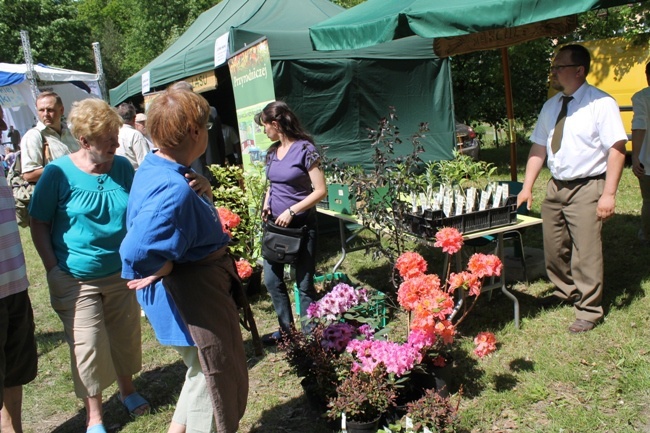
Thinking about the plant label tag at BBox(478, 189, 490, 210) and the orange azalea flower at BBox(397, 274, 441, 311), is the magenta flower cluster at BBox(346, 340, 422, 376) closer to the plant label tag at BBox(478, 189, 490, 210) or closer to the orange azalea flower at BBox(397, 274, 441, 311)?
the orange azalea flower at BBox(397, 274, 441, 311)

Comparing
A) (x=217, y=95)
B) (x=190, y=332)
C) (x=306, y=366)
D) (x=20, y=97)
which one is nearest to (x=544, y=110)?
(x=306, y=366)

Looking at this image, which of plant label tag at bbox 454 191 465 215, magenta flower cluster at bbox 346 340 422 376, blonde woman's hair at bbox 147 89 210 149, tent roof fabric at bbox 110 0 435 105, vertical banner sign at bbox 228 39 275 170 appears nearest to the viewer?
blonde woman's hair at bbox 147 89 210 149

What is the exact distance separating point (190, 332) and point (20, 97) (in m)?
16.6

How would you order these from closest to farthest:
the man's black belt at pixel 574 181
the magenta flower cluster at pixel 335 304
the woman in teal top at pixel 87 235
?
1. the woman in teal top at pixel 87 235
2. the magenta flower cluster at pixel 335 304
3. the man's black belt at pixel 574 181

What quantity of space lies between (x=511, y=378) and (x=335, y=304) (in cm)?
114

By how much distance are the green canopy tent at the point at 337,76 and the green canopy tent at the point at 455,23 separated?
1.72 metres

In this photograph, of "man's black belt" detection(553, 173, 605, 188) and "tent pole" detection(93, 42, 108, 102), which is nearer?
"man's black belt" detection(553, 173, 605, 188)

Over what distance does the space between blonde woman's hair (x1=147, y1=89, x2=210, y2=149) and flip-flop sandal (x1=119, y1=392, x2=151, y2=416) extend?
1.97 metres

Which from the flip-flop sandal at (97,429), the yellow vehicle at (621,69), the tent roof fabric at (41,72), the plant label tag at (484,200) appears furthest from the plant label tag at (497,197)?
the tent roof fabric at (41,72)

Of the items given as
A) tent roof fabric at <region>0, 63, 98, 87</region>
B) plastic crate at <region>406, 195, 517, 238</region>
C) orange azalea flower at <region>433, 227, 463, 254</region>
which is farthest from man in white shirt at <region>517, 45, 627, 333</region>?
tent roof fabric at <region>0, 63, 98, 87</region>

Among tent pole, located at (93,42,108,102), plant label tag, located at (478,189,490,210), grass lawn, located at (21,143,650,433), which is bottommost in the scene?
grass lawn, located at (21,143,650,433)

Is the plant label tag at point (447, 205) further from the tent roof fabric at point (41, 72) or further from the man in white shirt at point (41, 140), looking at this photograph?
the tent roof fabric at point (41, 72)

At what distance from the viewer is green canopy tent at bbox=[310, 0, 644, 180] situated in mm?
3256

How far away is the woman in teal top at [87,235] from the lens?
2.71m
